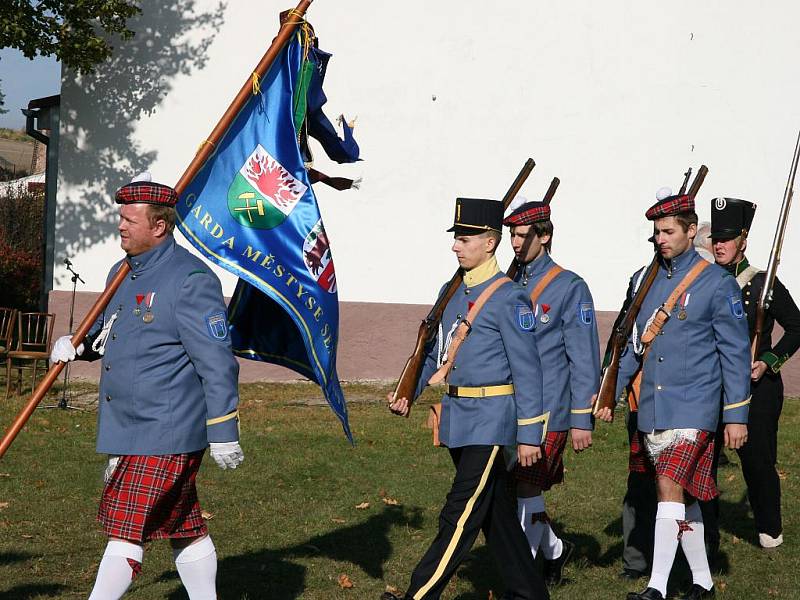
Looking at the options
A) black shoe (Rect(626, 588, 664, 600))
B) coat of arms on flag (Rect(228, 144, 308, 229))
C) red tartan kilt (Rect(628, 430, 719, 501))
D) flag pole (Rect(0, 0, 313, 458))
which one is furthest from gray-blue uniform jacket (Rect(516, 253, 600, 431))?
flag pole (Rect(0, 0, 313, 458))

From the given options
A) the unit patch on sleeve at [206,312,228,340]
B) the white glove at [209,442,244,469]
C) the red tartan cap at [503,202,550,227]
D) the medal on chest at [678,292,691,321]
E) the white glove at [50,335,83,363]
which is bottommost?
the white glove at [209,442,244,469]

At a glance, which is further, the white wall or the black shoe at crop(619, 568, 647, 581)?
the white wall

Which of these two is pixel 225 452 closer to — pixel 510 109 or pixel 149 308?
pixel 149 308

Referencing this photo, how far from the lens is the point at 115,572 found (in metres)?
4.99

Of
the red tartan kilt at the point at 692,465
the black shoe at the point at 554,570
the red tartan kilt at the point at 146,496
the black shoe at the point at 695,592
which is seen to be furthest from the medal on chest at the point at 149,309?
the black shoe at the point at 695,592

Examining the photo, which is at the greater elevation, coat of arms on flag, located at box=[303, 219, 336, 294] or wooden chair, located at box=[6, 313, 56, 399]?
coat of arms on flag, located at box=[303, 219, 336, 294]

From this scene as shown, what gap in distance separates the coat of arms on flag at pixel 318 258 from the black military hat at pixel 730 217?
2484mm

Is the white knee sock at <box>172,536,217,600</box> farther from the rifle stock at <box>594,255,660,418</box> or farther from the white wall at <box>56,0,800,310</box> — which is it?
the white wall at <box>56,0,800,310</box>

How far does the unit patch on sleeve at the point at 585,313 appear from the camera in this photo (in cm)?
664

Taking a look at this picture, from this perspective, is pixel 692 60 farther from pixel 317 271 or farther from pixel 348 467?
pixel 317 271

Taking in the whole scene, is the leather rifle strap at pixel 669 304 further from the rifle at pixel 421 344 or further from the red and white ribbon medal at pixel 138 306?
the red and white ribbon medal at pixel 138 306

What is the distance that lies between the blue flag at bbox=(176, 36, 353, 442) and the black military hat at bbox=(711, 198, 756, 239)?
8.36 ft

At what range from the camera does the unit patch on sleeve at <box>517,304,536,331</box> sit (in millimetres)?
5707

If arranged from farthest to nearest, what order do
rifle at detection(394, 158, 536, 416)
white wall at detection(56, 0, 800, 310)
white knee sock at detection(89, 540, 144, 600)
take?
white wall at detection(56, 0, 800, 310) < rifle at detection(394, 158, 536, 416) < white knee sock at detection(89, 540, 144, 600)
